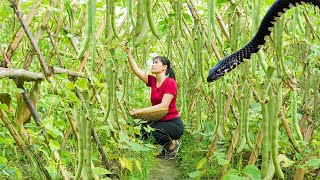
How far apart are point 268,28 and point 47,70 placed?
0.97 metres

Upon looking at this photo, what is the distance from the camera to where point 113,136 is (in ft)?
10.7

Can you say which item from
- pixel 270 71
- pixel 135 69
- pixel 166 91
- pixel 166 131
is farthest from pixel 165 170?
pixel 270 71

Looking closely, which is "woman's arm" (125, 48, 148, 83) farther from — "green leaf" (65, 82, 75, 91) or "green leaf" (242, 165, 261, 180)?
"green leaf" (65, 82, 75, 91)

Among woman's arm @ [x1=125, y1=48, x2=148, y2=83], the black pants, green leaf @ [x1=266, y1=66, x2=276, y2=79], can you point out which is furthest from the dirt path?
green leaf @ [x1=266, y1=66, x2=276, y2=79]

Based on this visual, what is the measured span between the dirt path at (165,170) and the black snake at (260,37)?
2.87 meters

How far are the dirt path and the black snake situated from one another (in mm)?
2871

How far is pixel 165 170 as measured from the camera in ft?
14.7

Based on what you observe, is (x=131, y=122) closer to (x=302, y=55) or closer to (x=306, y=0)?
(x=302, y=55)

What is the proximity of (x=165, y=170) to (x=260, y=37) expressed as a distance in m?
3.33

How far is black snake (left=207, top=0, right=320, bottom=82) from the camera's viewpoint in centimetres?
117

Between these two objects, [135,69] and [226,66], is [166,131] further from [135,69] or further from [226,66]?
[226,66]

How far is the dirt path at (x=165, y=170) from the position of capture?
13.8 ft

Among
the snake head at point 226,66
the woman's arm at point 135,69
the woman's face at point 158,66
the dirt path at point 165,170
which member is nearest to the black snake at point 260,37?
the snake head at point 226,66

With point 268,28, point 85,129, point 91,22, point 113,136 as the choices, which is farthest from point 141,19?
point 113,136
